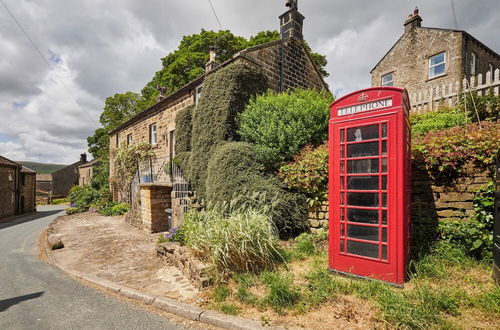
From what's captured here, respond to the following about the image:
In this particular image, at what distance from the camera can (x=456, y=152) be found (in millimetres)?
3906

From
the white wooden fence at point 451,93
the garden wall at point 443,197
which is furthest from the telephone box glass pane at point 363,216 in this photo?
the white wooden fence at point 451,93

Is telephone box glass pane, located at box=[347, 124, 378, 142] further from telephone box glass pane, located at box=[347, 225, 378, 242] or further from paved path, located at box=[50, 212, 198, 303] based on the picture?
paved path, located at box=[50, 212, 198, 303]

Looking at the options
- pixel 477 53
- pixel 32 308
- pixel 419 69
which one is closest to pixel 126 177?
pixel 32 308

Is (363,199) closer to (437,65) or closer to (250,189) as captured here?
(250,189)

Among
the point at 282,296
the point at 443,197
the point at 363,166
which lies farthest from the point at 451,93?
the point at 282,296

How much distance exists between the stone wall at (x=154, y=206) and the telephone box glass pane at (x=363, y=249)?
6.20 metres

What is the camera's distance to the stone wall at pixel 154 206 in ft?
27.0

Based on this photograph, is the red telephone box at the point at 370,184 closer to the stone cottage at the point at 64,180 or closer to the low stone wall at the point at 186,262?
the low stone wall at the point at 186,262

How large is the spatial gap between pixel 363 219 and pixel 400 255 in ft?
2.11

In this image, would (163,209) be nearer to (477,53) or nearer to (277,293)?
(277,293)

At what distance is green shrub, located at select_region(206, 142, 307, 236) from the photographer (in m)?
5.34

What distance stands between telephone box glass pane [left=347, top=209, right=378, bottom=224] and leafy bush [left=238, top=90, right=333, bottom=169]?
109 inches

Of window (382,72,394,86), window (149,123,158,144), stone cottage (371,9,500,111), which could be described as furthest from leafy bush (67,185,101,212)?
window (382,72,394,86)

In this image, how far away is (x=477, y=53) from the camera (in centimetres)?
1450
